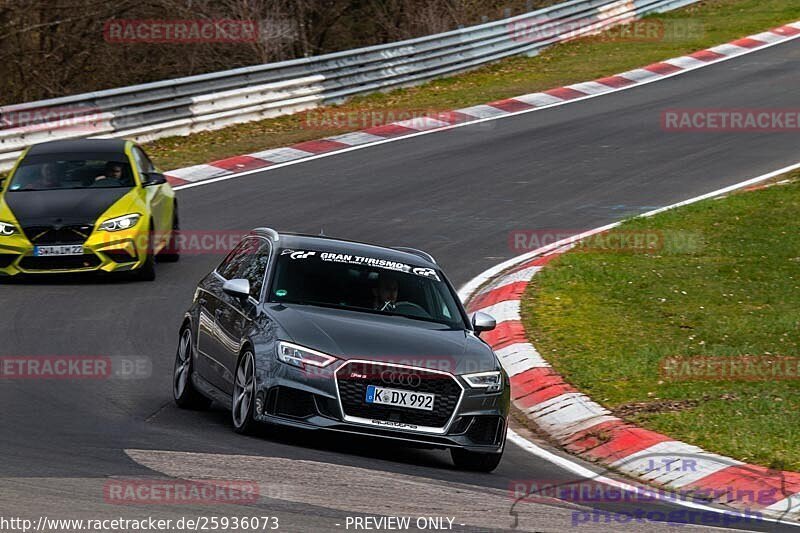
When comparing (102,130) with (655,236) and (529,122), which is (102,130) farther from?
(655,236)

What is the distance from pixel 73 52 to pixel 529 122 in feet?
32.9

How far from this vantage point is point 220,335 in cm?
1037

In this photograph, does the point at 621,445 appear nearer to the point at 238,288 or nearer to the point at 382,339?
the point at 382,339

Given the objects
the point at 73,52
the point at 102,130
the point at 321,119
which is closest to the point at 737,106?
the point at 321,119

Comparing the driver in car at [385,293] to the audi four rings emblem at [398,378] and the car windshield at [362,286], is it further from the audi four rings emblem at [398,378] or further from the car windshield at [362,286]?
the audi four rings emblem at [398,378]

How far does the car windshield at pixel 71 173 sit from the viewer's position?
53.3 feet

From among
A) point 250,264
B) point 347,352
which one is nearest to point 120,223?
point 250,264

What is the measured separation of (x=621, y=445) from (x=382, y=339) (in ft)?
6.66

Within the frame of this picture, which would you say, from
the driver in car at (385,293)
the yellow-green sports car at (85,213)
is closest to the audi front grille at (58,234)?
the yellow-green sports car at (85,213)

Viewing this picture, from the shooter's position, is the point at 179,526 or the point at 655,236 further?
the point at 655,236

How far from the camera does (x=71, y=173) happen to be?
16.5 meters

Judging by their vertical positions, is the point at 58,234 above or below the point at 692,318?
above

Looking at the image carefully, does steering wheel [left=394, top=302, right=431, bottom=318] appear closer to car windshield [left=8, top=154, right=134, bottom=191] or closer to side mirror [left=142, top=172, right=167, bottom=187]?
side mirror [left=142, top=172, right=167, bottom=187]

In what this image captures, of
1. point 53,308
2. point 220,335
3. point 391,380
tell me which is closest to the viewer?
point 391,380
